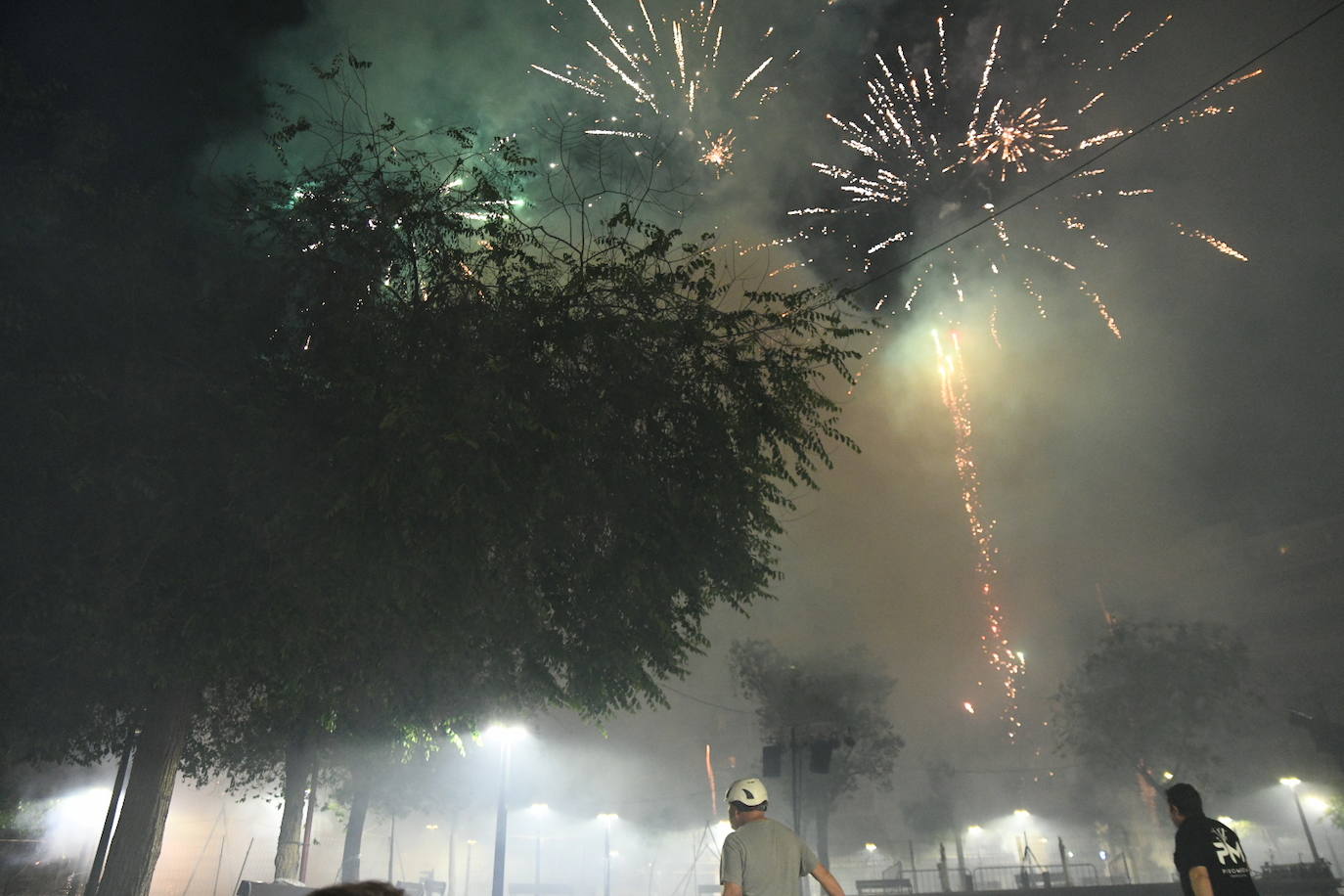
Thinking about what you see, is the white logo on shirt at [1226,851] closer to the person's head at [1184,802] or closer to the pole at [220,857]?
the person's head at [1184,802]

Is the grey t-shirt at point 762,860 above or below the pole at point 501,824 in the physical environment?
below

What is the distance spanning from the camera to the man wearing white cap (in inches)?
191

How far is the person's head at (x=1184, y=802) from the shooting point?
5926 millimetres

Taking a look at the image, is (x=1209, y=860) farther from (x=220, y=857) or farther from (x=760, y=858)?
(x=220, y=857)

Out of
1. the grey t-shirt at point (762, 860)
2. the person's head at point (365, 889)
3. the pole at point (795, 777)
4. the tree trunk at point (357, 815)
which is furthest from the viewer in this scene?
the tree trunk at point (357, 815)

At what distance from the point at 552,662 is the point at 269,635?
3.85 metres

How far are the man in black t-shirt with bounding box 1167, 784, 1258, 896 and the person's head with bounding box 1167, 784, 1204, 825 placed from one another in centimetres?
4

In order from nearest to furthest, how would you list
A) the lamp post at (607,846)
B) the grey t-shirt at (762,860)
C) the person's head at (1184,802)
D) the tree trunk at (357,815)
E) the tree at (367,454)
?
the grey t-shirt at (762,860), the person's head at (1184,802), the tree at (367,454), the tree trunk at (357,815), the lamp post at (607,846)

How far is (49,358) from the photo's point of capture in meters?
8.89

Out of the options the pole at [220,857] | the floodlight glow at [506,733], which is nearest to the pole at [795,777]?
the floodlight glow at [506,733]

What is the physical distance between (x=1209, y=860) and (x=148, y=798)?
13.2 meters

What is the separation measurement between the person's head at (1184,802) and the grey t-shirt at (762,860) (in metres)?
3.01

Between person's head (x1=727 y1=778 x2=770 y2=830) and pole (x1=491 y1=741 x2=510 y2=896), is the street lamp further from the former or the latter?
person's head (x1=727 y1=778 x2=770 y2=830)

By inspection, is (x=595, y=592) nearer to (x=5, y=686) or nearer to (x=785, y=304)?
(x=785, y=304)
